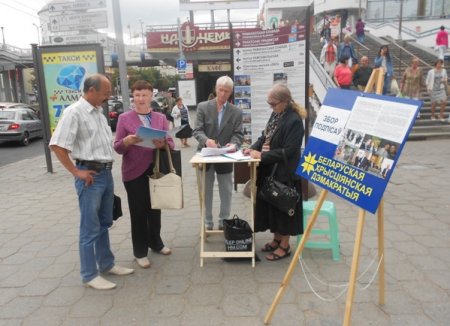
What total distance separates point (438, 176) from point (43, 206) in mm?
6671

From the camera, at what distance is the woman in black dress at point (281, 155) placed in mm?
3582

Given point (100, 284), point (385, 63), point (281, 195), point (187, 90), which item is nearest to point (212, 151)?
point (281, 195)

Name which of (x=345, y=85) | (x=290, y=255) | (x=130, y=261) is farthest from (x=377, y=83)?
(x=345, y=85)

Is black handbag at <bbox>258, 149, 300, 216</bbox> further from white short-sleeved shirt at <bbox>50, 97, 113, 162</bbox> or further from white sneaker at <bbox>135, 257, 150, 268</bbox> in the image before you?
white short-sleeved shirt at <bbox>50, 97, 113, 162</bbox>

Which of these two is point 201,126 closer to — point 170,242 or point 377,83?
point 170,242

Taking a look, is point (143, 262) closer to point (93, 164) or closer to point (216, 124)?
point (93, 164)

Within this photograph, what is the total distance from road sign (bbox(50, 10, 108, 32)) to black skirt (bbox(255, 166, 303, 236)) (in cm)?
603

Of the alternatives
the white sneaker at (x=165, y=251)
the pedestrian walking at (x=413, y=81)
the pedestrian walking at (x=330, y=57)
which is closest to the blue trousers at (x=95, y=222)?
the white sneaker at (x=165, y=251)

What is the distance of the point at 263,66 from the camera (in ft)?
18.9

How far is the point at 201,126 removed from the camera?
4309 mm

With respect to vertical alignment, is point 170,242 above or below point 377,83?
below

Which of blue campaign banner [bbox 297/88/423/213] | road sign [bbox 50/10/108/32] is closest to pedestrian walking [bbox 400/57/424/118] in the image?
road sign [bbox 50/10/108/32]

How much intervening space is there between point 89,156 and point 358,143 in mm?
2079

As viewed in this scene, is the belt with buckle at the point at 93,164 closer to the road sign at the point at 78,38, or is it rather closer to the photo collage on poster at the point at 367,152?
the photo collage on poster at the point at 367,152
